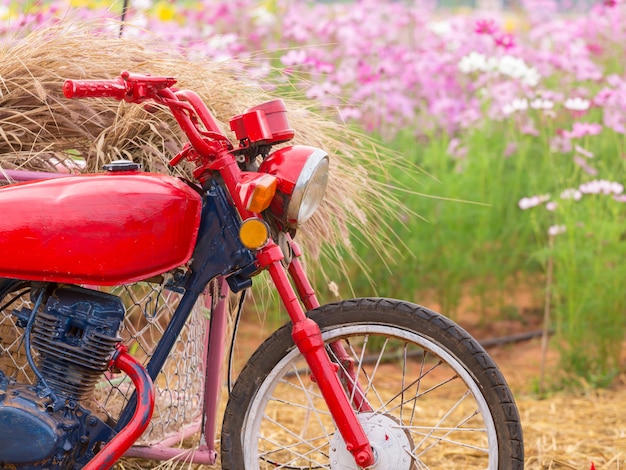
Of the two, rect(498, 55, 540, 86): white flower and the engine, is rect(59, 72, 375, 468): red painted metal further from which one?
rect(498, 55, 540, 86): white flower

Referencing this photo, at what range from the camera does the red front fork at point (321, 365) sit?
1.78 metres

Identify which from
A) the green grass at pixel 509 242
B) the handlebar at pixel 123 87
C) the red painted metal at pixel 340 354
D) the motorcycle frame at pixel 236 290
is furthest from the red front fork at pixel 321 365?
the green grass at pixel 509 242

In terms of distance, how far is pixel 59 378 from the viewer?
184cm

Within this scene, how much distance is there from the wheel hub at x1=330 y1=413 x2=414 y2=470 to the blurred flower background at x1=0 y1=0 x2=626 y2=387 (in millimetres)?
1466

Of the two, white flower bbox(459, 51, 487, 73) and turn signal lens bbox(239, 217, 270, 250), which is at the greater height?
turn signal lens bbox(239, 217, 270, 250)

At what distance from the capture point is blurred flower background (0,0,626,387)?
11.6 feet

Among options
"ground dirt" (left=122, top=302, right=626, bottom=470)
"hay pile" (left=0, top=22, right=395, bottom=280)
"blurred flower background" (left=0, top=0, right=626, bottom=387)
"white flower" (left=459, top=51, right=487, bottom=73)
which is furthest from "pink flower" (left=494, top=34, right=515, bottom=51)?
"hay pile" (left=0, top=22, right=395, bottom=280)

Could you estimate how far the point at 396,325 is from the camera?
182cm

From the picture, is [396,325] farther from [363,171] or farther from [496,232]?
[496,232]

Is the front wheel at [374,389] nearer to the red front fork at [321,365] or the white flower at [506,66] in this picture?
the red front fork at [321,365]

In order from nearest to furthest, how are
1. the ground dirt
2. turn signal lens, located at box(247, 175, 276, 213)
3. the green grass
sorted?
turn signal lens, located at box(247, 175, 276, 213), the ground dirt, the green grass

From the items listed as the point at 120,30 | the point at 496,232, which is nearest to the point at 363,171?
the point at 120,30

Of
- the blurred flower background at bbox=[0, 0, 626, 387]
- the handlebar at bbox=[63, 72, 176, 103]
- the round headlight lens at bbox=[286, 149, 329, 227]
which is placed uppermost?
the handlebar at bbox=[63, 72, 176, 103]

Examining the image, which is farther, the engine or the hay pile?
the hay pile
